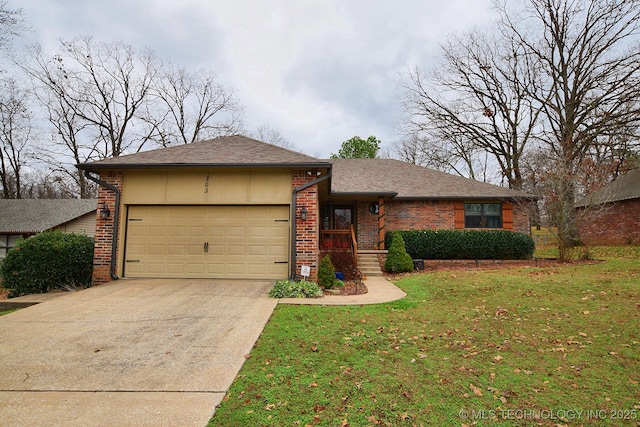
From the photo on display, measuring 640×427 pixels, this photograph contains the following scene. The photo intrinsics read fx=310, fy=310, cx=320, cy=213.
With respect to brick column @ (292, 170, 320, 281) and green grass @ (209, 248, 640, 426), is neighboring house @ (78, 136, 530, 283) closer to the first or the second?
brick column @ (292, 170, 320, 281)

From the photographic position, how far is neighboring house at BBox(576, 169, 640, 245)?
17250 mm

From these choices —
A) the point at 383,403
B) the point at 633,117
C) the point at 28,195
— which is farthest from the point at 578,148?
the point at 28,195

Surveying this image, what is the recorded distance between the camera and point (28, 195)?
30578mm

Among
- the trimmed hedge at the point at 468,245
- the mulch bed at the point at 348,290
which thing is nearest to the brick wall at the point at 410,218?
the trimmed hedge at the point at 468,245

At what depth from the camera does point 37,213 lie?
1822 cm

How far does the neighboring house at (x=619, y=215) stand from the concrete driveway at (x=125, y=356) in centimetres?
1952

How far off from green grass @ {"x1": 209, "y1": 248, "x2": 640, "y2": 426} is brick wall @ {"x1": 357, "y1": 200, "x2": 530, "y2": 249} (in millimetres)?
7487

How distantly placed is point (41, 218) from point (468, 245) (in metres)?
22.5

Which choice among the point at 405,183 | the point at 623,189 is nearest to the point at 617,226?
the point at 623,189

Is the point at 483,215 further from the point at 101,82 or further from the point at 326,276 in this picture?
the point at 101,82

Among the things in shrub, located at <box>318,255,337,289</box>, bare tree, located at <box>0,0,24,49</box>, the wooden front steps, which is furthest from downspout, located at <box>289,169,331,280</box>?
bare tree, located at <box>0,0,24,49</box>

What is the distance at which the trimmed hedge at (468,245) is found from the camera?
1223 centimetres

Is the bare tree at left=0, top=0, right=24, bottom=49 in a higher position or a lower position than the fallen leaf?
higher

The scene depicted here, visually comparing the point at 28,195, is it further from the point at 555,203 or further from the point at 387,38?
the point at 555,203
